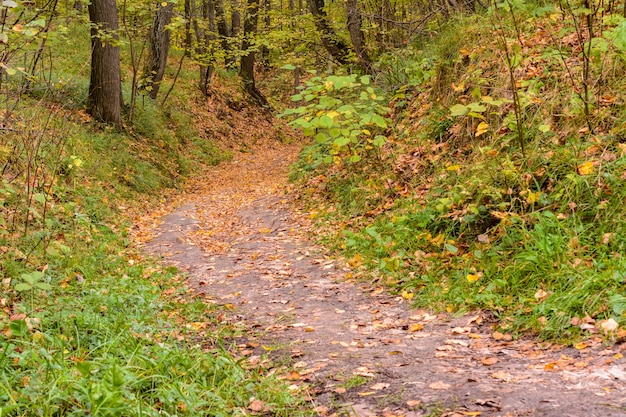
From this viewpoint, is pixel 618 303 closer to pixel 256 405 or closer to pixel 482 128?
pixel 256 405

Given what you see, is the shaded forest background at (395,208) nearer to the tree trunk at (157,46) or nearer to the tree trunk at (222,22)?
the tree trunk at (157,46)

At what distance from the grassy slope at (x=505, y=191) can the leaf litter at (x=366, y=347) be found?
30 cm

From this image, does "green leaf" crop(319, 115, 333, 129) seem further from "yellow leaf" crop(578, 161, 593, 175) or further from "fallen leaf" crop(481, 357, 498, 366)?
"fallen leaf" crop(481, 357, 498, 366)

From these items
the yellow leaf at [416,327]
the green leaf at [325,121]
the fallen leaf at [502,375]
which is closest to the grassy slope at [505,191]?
the yellow leaf at [416,327]

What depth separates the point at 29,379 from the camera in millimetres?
3162

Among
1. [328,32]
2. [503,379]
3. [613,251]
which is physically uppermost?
[328,32]

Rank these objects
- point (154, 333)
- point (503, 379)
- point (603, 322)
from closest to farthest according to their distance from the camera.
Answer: point (503, 379), point (603, 322), point (154, 333)

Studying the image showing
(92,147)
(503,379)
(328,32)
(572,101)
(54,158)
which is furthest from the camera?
(328,32)

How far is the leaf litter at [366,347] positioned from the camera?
10.7 feet

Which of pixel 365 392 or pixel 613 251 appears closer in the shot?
pixel 365 392

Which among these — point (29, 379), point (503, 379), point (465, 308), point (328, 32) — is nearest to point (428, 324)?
point (465, 308)

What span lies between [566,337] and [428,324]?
1.21 metres

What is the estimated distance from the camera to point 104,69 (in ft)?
40.9

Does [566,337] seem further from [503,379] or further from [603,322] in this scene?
[503,379]
